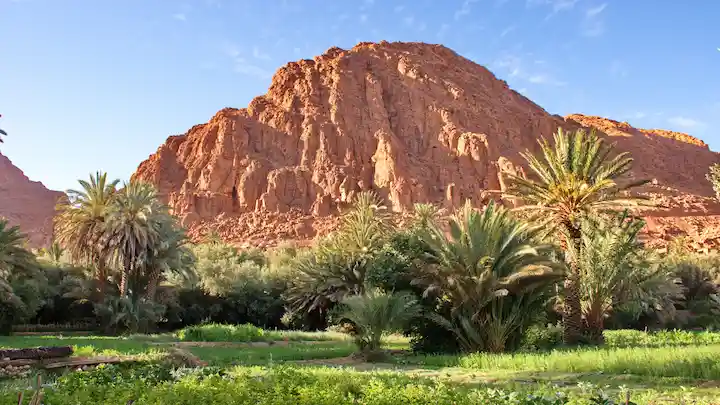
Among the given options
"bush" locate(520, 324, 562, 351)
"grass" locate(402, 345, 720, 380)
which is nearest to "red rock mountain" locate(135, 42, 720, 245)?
"bush" locate(520, 324, 562, 351)

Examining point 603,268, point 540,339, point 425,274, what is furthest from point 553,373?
point 603,268

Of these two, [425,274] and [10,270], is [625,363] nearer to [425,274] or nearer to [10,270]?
[425,274]

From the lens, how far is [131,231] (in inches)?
1346

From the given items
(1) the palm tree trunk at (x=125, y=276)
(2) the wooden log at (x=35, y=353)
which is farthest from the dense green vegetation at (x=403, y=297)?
(2) the wooden log at (x=35, y=353)

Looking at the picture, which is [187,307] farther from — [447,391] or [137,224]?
[447,391]

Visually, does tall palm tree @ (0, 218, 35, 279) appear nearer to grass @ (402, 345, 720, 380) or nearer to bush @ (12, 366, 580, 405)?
bush @ (12, 366, 580, 405)

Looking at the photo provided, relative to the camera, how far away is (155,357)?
43.6 ft

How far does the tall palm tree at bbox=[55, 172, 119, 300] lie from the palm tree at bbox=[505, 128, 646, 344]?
24.6 metres

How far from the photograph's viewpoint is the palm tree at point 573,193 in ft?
71.4

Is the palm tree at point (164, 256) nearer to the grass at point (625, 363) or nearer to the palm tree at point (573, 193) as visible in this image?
the palm tree at point (573, 193)

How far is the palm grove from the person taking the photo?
19.4m

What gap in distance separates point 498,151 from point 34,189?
112m

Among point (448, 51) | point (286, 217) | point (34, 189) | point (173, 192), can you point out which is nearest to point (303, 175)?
point (286, 217)

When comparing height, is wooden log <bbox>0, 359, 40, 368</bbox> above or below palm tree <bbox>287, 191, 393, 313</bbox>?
below
